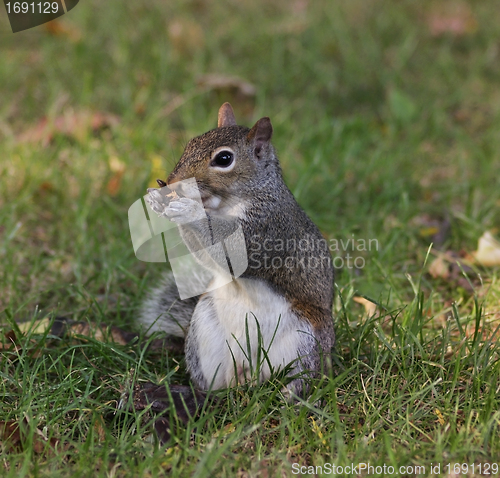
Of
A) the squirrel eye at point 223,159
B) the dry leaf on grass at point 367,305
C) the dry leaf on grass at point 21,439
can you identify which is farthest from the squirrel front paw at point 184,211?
the dry leaf on grass at point 367,305

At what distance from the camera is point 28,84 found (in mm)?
3689

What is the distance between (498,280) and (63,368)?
163 cm

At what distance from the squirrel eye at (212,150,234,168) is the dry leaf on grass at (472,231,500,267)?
126cm

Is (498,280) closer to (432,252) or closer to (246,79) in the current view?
(432,252)

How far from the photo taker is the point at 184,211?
1706 millimetres

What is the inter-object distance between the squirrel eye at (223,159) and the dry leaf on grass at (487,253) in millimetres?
1263

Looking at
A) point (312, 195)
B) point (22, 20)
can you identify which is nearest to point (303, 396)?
point (312, 195)

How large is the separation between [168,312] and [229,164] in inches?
23.6

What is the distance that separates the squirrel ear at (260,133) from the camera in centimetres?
186

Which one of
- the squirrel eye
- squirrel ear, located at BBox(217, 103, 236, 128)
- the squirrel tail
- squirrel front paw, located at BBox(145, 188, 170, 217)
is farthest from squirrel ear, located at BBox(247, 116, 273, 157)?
the squirrel tail

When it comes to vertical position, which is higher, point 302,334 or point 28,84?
point 28,84

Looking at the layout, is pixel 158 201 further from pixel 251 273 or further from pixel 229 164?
pixel 251 273

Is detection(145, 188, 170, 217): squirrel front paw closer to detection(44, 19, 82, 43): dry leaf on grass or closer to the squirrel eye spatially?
the squirrel eye

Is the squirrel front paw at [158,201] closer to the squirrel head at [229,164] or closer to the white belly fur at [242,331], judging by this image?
the squirrel head at [229,164]
